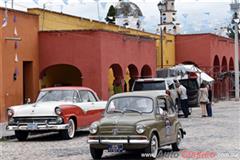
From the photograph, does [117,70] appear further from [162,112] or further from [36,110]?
[162,112]

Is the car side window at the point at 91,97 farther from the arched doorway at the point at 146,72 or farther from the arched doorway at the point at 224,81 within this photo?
the arched doorway at the point at 224,81

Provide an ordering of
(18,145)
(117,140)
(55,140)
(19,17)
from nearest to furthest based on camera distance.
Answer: (117,140)
(18,145)
(55,140)
(19,17)

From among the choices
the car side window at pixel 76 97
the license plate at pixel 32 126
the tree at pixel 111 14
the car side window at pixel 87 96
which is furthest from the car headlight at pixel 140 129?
the tree at pixel 111 14

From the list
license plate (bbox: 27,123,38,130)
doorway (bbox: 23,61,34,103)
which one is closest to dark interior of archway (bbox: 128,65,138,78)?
doorway (bbox: 23,61,34,103)

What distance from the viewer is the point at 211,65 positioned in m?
50.0

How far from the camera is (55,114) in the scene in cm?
1848

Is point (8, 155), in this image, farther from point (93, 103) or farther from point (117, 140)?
point (93, 103)

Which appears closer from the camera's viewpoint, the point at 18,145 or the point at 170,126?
the point at 170,126

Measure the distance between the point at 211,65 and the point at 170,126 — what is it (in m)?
35.9

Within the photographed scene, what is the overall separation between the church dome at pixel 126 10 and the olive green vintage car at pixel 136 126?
48713 mm

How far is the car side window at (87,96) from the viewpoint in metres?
20.4

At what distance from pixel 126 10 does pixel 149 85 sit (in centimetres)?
3807

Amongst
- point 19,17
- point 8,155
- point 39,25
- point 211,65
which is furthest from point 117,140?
point 211,65

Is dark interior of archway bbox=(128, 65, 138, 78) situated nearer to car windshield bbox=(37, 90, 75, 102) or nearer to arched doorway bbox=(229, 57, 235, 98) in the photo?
car windshield bbox=(37, 90, 75, 102)
